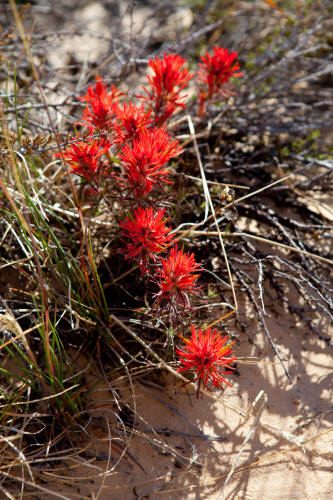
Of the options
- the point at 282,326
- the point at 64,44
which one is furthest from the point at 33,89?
the point at 282,326

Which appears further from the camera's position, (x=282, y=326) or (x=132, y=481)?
(x=282, y=326)

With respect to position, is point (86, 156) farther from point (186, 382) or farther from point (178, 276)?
point (186, 382)

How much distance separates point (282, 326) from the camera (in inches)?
66.1

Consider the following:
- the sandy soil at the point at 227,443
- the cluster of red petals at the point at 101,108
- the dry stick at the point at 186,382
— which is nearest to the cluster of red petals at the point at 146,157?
the cluster of red petals at the point at 101,108

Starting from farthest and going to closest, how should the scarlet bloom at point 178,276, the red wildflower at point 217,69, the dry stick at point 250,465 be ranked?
the red wildflower at point 217,69 → the dry stick at point 250,465 → the scarlet bloom at point 178,276

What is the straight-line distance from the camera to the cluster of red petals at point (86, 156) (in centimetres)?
126

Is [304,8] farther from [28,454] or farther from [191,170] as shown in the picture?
[28,454]

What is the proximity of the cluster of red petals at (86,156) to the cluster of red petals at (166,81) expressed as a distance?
0.81 feet

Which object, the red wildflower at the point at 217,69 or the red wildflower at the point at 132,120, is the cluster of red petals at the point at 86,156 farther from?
the red wildflower at the point at 217,69

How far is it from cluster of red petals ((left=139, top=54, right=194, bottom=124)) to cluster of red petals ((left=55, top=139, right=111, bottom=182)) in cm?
25

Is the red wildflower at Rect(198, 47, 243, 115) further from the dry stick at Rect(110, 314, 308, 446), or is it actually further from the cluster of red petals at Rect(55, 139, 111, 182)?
the dry stick at Rect(110, 314, 308, 446)

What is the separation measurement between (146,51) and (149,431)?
2367 mm

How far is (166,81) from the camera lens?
1.42 metres

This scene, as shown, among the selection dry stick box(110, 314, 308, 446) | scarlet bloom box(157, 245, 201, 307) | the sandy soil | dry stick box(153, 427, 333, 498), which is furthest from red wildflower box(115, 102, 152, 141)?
dry stick box(153, 427, 333, 498)
